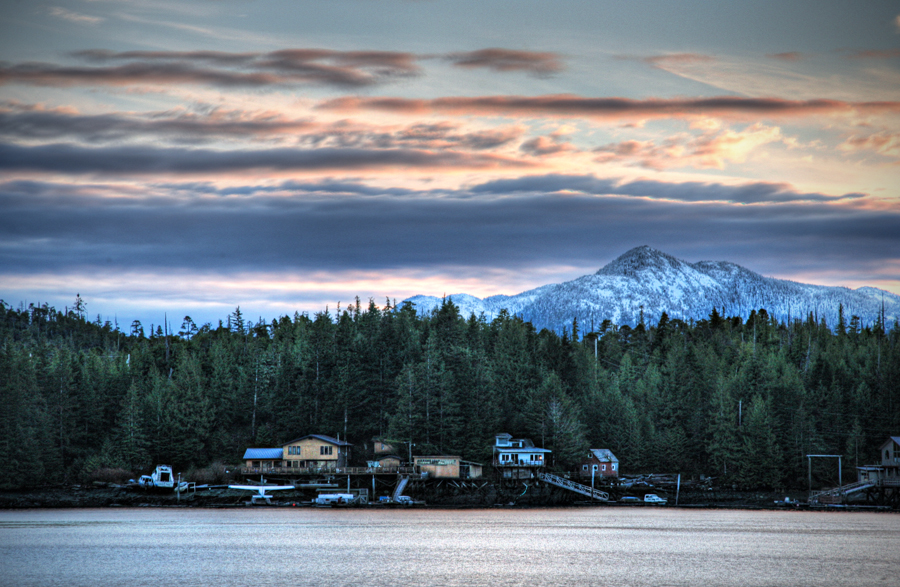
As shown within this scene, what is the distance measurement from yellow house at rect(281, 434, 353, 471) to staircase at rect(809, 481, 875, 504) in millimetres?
62522

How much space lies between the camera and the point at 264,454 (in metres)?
112

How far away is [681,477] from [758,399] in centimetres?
1598

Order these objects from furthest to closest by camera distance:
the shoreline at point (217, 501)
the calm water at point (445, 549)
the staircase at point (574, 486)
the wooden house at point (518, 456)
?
the staircase at point (574, 486), the wooden house at point (518, 456), the shoreline at point (217, 501), the calm water at point (445, 549)

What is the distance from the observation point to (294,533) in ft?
255

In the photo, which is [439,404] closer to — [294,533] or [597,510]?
[597,510]

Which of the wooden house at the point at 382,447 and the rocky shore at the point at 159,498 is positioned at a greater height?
the wooden house at the point at 382,447

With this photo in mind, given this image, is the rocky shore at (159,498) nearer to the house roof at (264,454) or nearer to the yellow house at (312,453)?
the yellow house at (312,453)

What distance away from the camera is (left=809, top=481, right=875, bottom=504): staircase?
106 metres

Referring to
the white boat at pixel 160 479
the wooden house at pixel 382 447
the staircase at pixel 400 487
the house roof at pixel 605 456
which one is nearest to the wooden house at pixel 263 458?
the white boat at pixel 160 479

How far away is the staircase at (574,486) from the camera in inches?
4350

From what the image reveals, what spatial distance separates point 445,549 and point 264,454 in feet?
172

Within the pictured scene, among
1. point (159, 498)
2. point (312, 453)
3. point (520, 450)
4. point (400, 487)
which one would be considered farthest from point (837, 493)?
point (159, 498)

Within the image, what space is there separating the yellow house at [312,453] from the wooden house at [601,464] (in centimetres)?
3532

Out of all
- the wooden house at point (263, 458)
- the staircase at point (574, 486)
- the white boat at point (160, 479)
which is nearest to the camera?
the white boat at point (160, 479)
